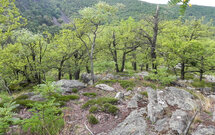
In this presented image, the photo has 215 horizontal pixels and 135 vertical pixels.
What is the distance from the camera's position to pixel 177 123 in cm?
428

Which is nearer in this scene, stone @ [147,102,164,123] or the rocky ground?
the rocky ground

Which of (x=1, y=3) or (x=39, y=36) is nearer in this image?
(x=1, y=3)

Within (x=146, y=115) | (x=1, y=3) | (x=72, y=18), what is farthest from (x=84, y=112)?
(x=72, y=18)

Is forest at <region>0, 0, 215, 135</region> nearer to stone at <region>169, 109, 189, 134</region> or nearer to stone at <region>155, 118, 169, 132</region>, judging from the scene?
stone at <region>169, 109, 189, 134</region>

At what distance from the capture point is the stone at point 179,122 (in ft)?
13.4

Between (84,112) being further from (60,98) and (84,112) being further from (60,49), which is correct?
(60,49)

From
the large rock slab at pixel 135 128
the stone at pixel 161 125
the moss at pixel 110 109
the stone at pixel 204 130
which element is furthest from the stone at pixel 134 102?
the stone at pixel 204 130

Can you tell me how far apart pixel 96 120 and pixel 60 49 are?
1484cm

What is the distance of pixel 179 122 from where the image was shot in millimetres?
4324

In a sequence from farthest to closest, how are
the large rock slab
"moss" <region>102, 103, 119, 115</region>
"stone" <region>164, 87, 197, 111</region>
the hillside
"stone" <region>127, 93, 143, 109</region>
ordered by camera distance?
the hillside, "stone" <region>127, 93, 143, 109</region>, "moss" <region>102, 103, 119, 115</region>, "stone" <region>164, 87, 197, 111</region>, the large rock slab

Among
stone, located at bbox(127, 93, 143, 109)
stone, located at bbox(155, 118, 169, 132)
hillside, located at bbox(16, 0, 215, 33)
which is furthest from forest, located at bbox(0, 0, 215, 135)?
hillside, located at bbox(16, 0, 215, 33)

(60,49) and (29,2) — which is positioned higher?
(29,2)

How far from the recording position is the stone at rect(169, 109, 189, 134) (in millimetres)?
4096

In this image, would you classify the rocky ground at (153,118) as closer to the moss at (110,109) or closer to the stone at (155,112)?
the stone at (155,112)
